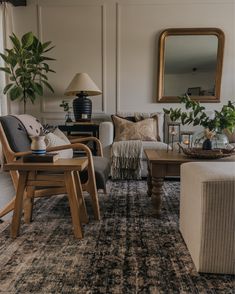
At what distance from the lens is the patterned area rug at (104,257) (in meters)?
1.12

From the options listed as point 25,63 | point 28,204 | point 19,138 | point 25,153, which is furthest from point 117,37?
point 28,204

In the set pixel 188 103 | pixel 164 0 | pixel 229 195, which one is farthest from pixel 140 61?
pixel 229 195

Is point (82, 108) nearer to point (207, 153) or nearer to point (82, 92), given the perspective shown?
point (82, 92)

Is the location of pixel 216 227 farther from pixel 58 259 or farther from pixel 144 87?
pixel 144 87

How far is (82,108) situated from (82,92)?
23cm

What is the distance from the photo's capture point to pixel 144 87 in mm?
3824

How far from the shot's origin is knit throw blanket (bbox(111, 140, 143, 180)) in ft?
9.39

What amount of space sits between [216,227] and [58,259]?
0.82 metres

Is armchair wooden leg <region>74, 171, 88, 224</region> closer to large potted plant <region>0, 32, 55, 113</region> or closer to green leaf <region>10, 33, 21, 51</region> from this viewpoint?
large potted plant <region>0, 32, 55, 113</region>

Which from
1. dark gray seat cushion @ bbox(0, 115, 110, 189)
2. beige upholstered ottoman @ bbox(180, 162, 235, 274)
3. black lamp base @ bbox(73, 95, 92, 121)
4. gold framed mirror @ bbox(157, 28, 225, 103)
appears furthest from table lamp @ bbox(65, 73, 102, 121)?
beige upholstered ottoman @ bbox(180, 162, 235, 274)

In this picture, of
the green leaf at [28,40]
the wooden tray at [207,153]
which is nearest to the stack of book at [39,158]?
the wooden tray at [207,153]

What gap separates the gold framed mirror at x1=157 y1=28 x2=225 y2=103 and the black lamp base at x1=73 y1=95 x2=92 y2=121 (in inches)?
43.7

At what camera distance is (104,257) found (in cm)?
136

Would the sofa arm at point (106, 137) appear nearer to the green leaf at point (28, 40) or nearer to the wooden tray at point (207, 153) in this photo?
the wooden tray at point (207, 153)
